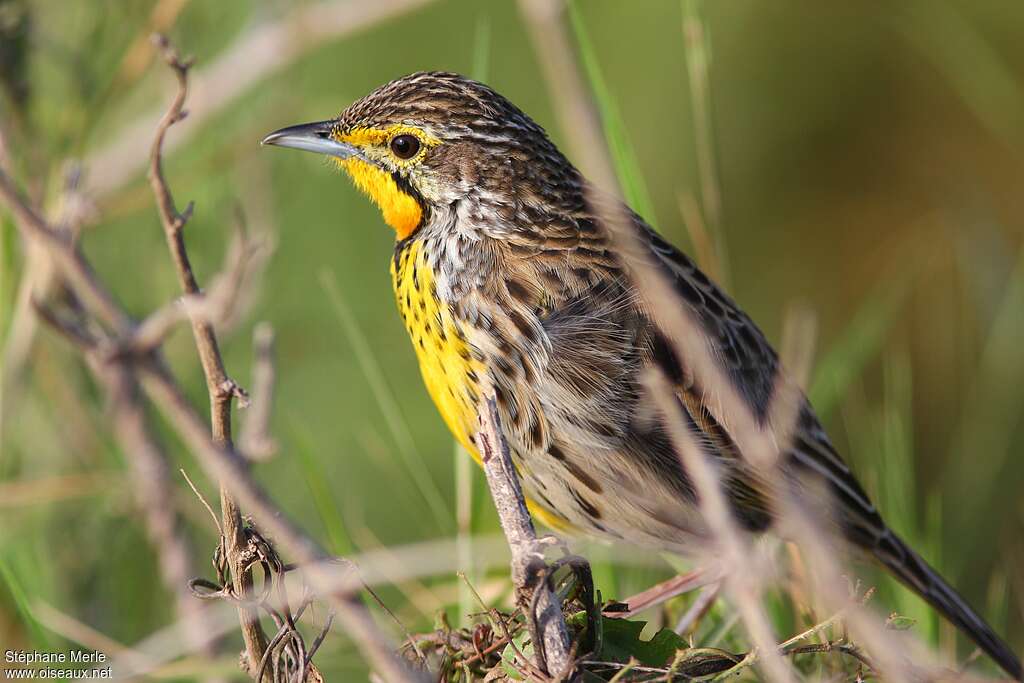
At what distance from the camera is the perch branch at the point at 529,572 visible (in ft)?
7.61

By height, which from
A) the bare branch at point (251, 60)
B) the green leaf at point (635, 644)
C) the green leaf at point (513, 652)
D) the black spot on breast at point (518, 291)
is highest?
the bare branch at point (251, 60)

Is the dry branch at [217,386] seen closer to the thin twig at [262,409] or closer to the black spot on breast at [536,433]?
the thin twig at [262,409]

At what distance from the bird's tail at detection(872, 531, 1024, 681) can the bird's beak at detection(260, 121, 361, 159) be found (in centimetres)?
195

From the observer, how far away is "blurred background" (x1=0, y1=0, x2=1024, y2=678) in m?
4.32

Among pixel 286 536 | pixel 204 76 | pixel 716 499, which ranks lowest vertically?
pixel 716 499

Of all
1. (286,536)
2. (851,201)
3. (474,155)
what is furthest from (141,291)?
(851,201)

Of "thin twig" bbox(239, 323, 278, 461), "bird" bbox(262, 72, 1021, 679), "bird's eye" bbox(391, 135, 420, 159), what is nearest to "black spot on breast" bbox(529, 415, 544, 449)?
"bird" bbox(262, 72, 1021, 679)

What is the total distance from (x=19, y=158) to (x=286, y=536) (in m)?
3.17

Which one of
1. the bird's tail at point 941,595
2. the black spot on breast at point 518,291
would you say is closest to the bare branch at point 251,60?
the black spot on breast at point 518,291

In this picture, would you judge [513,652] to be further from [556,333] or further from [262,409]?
[556,333]

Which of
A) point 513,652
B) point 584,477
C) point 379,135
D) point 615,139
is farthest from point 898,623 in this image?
point 379,135

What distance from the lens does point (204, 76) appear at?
16.0 feet

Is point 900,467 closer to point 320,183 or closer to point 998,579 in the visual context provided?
point 998,579

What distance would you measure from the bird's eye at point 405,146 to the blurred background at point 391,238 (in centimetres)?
34
